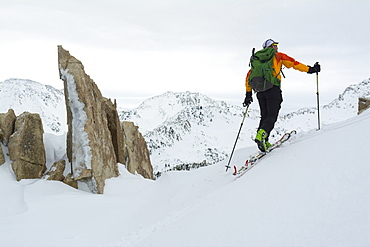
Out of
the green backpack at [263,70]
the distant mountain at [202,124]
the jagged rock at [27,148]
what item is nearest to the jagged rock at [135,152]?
the jagged rock at [27,148]

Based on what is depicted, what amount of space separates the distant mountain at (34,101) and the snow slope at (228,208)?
12805cm

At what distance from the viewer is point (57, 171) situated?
11047 mm

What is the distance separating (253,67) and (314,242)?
19.7 ft

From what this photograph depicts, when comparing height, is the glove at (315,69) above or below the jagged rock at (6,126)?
above

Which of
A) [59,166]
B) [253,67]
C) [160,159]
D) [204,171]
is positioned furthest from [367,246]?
[160,159]

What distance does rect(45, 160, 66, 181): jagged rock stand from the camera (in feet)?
35.5

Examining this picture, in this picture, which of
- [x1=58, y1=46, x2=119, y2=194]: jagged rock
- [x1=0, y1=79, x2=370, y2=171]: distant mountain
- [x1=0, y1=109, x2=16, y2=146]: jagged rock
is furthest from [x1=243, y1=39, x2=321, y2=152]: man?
[x1=0, y1=79, x2=370, y2=171]: distant mountain

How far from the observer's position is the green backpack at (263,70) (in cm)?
787

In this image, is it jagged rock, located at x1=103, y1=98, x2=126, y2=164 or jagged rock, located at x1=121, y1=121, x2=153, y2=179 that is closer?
jagged rock, located at x1=103, y1=98, x2=126, y2=164

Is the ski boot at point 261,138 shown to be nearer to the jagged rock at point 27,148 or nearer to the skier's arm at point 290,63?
the skier's arm at point 290,63

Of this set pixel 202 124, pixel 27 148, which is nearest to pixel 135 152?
pixel 27 148

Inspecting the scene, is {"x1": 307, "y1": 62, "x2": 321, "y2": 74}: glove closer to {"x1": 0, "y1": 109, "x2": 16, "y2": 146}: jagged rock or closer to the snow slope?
the snow slope

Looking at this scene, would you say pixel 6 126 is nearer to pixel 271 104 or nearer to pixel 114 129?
pixel 114 129

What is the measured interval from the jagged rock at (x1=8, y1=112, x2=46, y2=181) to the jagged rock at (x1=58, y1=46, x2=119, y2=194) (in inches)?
46.3
